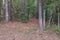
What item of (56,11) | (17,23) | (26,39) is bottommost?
(26,39)

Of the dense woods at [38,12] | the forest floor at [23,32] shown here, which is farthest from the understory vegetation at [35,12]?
the forest floor at [23,32]

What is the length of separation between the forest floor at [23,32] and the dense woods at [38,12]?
21.8 inches

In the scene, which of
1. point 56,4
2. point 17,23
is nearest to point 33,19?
point 17,23

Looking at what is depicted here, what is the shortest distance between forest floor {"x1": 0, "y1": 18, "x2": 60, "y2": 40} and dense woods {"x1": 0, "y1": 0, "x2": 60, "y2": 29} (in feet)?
1.82

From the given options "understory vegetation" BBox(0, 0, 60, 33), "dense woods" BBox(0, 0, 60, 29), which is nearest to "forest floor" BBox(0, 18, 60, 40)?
"dense woods" BBox(0, 0, 60, 29)

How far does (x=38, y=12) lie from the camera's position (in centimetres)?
1089

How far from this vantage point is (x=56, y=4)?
9.84 meters

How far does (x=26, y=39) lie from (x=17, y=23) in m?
2.26

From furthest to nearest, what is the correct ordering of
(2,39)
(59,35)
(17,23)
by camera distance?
(17,23) → (59,35) → (2,39)

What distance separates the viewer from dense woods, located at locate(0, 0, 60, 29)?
986 centimetres

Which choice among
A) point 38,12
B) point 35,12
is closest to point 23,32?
point 38,12

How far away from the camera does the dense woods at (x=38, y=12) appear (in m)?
9.86

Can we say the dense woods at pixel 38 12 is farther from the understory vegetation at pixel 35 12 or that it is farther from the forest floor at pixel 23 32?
the forest floor at pixel 23 32

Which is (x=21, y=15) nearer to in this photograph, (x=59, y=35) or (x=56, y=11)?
(x=56, y=11)
